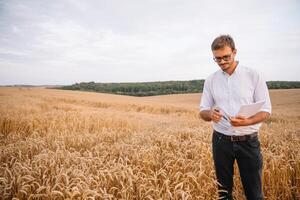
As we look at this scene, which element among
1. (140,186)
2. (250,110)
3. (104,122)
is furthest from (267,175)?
(104,122)

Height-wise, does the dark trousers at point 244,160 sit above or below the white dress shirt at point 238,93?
below

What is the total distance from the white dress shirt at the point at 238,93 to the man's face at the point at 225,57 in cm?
19

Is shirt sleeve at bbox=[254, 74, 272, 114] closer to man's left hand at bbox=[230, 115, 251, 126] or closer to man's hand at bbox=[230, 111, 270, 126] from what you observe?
man's hand at bbox=[230, 111, 270, 126]

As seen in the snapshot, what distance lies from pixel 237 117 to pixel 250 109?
169 mm

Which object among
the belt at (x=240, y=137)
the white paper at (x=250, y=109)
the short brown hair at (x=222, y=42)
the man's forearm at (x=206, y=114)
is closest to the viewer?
the white paper at (x=250, y=109)

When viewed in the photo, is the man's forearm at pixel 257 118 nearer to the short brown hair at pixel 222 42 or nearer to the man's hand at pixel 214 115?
the man's hand at pixel 214 115

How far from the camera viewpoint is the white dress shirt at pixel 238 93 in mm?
3141

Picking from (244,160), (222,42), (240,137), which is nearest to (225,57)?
(222,42)

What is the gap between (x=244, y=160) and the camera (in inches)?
126

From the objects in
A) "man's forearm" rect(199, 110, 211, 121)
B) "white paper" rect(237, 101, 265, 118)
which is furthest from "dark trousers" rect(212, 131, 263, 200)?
"white paper" rect(237, 101, 265, 118)

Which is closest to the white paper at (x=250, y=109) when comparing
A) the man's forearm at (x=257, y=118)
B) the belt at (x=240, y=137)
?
the man's forearm at (x=257, y=118)

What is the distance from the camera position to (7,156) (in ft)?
15.6

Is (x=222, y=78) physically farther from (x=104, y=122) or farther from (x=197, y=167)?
(x=104, y=122)

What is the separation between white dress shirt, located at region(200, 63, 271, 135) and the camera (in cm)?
314
